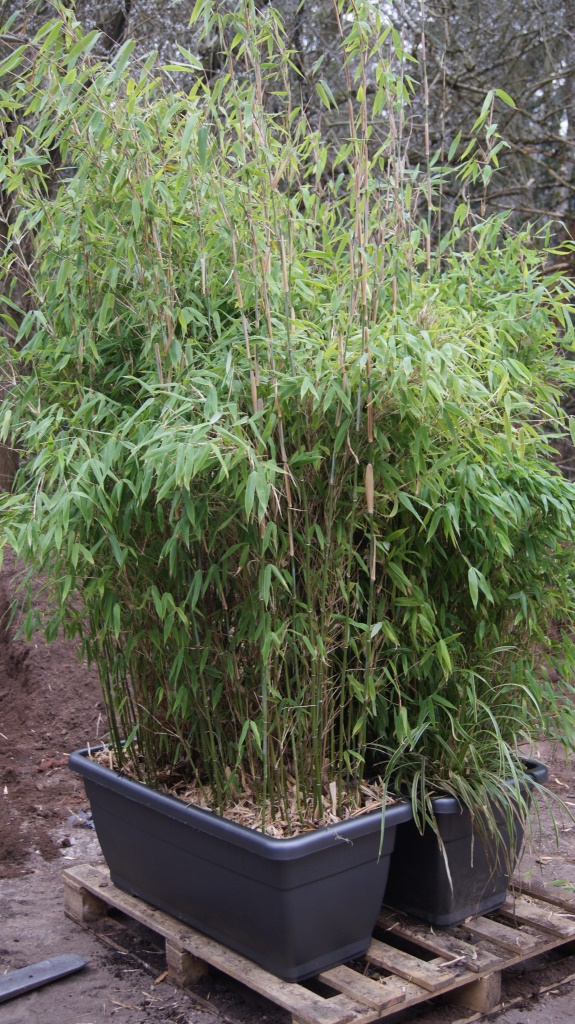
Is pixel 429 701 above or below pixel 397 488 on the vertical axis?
below

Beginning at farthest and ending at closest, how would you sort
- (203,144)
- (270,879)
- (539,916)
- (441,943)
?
1. (539,916)
2. (441,943)
3. (270,879)
4. (203,144)

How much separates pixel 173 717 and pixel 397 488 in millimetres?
856

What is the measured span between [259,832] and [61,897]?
105cm

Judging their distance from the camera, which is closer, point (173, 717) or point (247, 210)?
point (247, 210)

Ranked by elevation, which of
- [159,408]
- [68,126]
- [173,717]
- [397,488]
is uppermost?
[68,126]

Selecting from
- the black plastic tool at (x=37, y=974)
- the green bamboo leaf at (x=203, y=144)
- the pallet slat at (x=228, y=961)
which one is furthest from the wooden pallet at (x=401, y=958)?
the green bamboo leaf at (x=203, y=144)

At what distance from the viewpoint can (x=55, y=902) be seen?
2689mm

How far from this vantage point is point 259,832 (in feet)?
6.45

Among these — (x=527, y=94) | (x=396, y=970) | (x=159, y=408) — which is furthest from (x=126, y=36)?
(x=396, y=970)

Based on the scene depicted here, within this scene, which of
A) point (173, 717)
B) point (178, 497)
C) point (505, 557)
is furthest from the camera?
point (173, 717)

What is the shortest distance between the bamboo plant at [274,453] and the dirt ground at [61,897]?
1.44 ft

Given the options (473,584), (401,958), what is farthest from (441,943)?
(473,584)

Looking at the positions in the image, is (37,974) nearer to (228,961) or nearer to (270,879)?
(228,961)

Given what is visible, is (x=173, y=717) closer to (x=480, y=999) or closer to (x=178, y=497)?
(x=178, y=497)
